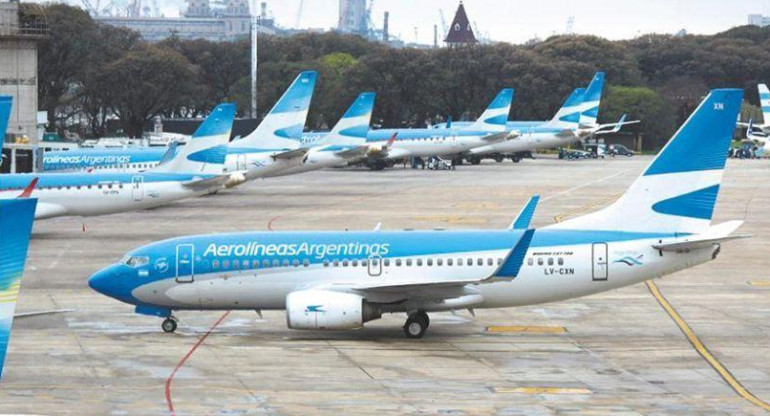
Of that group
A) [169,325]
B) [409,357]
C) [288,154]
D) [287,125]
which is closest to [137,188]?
[288,154]

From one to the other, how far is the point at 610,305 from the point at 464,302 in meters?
8.84

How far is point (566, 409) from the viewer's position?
28.1 m

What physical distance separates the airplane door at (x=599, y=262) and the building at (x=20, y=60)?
70.5 metres

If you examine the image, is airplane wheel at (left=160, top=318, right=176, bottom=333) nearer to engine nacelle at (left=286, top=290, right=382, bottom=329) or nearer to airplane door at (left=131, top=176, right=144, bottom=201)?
engine nacelle at (left=286, top=290, right=382, bottom=329)

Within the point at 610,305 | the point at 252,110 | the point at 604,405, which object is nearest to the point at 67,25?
the point at 252,110

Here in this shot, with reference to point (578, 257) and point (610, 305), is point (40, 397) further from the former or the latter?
point (610, 305)

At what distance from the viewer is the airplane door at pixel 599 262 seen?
3609 cm

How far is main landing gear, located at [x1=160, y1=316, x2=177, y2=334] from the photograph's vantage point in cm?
3781

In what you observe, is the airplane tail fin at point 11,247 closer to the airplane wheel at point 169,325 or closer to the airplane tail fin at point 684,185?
the airplane wheel at point 169,325

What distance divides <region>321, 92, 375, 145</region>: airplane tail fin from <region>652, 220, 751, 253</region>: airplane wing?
63.4m

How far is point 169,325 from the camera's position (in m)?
37.8

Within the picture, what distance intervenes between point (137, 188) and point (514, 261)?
3554cm

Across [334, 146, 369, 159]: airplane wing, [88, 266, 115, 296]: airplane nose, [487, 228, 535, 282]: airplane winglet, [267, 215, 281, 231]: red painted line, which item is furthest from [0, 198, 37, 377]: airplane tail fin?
[334, 146, 369, 159]: airplane wing

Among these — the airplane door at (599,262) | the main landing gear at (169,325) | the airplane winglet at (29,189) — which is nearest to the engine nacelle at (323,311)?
the main landing gear at (169,325)
